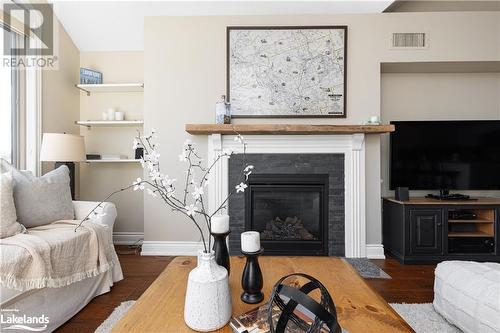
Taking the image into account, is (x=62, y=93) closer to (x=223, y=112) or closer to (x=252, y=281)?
(x=223, y=112)

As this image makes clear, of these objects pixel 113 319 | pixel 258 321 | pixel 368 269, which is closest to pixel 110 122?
pixel 113 319

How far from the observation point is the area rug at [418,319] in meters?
1.59

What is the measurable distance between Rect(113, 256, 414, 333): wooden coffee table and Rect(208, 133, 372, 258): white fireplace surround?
1315 mm

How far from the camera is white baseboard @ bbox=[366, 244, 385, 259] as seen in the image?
2.80m

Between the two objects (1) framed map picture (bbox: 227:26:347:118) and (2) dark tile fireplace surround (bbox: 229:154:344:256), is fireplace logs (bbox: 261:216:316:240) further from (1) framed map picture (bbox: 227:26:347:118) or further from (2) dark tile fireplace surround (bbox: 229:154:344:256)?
(1) framed map picture (bbox: 227:26:347:118)

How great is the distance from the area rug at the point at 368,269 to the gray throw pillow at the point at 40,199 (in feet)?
8.19

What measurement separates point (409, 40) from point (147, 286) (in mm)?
3467

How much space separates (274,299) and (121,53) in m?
3.41

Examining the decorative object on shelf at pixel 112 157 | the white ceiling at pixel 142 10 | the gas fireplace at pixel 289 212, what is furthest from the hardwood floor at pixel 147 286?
the white ceiling at pixel 142 10

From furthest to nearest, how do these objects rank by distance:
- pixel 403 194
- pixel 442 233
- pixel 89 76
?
pixel 89 76
pixel 403 194
pixel 442 233

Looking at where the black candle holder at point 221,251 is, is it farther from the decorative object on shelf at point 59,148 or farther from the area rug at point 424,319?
the decorative object on shelf at point 59,148

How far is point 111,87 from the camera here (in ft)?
10.1

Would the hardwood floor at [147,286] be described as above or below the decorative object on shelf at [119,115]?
below

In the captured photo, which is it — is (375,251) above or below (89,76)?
below
